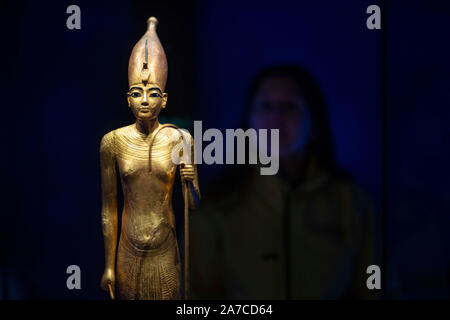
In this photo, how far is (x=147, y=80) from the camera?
8.13 feet

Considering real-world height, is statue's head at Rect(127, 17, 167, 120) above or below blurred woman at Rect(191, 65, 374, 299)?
above

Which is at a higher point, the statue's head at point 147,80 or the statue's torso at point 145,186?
the statue's head at point 147,80

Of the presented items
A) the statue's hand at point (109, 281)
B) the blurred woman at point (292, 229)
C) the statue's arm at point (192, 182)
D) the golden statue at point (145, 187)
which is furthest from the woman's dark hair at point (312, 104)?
the statue's hand at point (109, 281)

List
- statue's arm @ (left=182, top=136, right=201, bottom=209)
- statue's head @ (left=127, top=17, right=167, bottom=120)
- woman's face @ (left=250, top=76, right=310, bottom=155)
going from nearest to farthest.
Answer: statue's head @ (left=127, top=17, right=167, bottom=120)
statue's arm @ (left=182, top=136, right=201, bottom=209)
woman's face @ (left=250, top=76, right=310, bottom=155)

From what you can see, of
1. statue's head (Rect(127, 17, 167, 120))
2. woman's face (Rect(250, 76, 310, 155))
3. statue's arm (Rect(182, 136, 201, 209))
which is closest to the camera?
statue's head (Rect(127, 17, 167, 120))

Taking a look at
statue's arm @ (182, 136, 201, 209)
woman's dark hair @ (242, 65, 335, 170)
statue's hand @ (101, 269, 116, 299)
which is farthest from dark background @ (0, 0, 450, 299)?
statue's hand @ (101, 269, 116, 299)

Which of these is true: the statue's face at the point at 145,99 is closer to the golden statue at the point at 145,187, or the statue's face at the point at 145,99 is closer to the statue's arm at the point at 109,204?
the golden statue at the point at 145,187

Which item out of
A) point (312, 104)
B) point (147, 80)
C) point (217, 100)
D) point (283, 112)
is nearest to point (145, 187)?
point (147, 80)

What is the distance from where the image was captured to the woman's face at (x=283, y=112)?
277cm

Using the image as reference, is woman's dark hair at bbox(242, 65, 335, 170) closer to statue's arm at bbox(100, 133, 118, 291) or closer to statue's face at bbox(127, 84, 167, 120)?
statue's face at bbox(127, 84, 167, 120)

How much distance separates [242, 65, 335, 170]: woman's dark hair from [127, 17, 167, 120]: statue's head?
1.84 feet

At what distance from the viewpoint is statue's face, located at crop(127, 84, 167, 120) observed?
249 cm

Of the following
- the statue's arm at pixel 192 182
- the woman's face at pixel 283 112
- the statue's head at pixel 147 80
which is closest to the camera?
the statue's head at pixel 147 80

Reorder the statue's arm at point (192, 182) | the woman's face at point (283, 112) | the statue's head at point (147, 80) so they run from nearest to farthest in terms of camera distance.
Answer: the statue's head at point (147, 80), the statue's arm at point (192, 182), the woman's face at point (283, 112)
